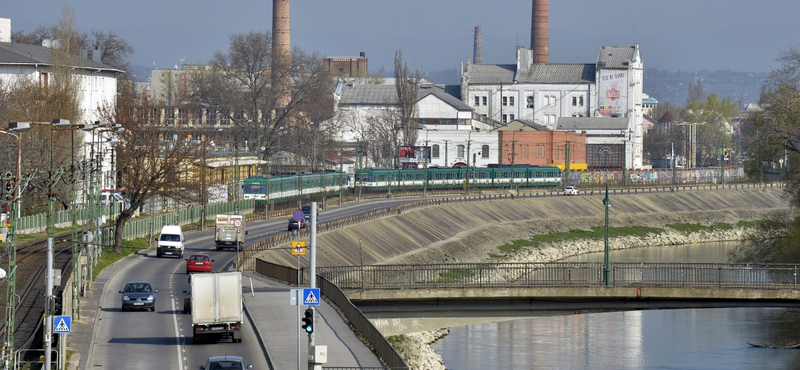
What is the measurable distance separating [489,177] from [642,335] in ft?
241

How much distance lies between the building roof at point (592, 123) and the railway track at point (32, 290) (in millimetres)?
102721

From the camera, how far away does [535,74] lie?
175 metres

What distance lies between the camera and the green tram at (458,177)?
4754 inches

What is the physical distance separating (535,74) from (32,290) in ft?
433

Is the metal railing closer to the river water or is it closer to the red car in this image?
the red car

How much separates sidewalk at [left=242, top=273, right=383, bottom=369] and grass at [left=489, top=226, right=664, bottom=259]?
4989 cm

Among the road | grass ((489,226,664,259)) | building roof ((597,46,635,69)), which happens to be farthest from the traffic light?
building roof ((597,46,635,69))

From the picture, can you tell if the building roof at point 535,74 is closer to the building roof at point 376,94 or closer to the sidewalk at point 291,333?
the building roof at point 376,94

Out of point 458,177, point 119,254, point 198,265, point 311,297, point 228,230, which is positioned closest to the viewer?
point 311,297

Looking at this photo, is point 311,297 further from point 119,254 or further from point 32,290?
point 119,254

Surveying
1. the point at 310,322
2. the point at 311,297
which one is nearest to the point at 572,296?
the point at 311,297

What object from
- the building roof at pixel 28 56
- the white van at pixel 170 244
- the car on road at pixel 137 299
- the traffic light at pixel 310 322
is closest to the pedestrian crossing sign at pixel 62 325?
the traffic light at pixel 310 322

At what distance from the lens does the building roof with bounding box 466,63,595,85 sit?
172000 millimetres

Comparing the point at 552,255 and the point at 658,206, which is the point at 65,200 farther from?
the point at 658,206
